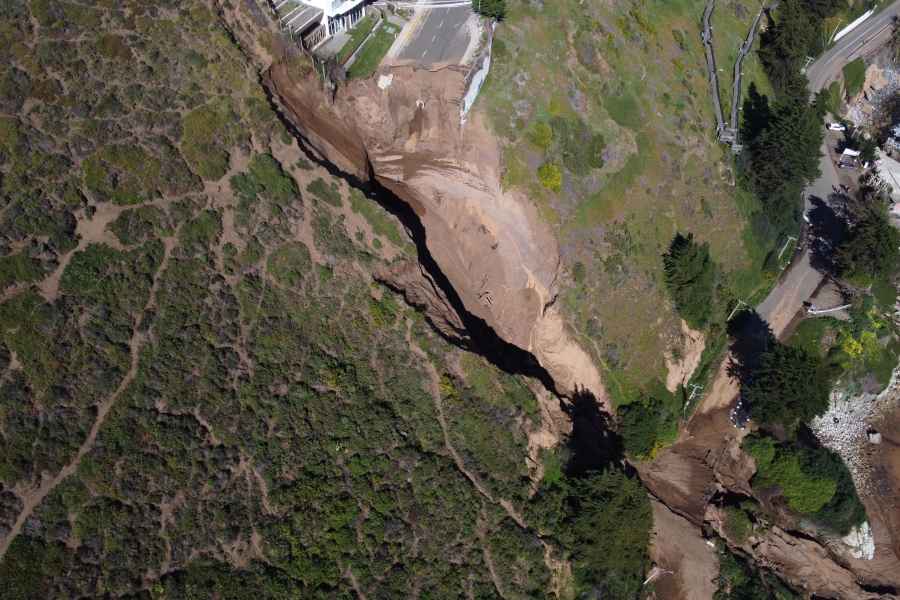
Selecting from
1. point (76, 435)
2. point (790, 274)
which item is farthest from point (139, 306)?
point (790, 274)

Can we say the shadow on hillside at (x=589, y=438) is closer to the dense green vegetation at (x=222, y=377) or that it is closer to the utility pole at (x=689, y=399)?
the dense green vegetation at (x=222, y=377)

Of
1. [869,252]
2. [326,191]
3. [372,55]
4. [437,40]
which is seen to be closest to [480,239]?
[326,191]

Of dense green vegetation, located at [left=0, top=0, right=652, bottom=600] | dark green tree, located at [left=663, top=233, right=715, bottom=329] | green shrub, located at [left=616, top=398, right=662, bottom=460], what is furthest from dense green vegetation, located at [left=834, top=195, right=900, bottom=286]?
dense green vegetation, located at [left=0, top=0, right=652, bottom=600]

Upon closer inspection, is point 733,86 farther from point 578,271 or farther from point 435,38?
point 435,38

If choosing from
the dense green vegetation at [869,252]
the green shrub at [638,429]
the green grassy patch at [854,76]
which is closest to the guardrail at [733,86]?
the dense green vegetation at [869,252]

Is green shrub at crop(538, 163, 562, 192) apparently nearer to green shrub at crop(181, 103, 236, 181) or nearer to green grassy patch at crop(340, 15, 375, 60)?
green grassy patch at crop(340, 15, 375, 60)
